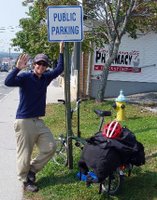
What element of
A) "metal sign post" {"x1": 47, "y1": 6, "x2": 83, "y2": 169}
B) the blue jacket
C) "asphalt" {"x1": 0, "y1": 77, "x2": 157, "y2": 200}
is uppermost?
"metal sign post" {"x1": 47, "y1": 6, "x2": 83, "y2": 169}

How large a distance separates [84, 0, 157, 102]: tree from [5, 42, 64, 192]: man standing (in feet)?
29.0

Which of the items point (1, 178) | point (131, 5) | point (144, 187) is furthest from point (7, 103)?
point (144, 187)

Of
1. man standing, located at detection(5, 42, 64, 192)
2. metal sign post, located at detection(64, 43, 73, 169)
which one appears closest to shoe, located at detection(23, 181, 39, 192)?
man standing, located at detection(5, 42, 64, 192)

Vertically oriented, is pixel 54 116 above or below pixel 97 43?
below

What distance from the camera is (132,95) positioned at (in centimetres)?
1717

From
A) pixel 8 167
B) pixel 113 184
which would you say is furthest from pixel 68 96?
pixel 8 167

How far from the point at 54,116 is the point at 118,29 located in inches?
182

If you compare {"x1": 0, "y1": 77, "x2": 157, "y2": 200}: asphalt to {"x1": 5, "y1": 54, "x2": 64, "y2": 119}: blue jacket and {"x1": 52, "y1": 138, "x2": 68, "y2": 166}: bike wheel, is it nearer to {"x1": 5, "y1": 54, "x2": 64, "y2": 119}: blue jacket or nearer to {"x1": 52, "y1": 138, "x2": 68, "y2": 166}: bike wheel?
{"x1": 52, "y1": 138, "x2": 68, "y2": 166}: bike wheel

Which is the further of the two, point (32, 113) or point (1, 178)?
point (1, 178)

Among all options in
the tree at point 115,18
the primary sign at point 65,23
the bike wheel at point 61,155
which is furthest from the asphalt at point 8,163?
the tree at point 115,18

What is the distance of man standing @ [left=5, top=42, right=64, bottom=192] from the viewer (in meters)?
5.59

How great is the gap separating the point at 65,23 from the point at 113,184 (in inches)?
94.4

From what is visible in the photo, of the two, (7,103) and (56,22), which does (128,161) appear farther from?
(7,103)

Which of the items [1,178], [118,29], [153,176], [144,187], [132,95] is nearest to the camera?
[144,187]
